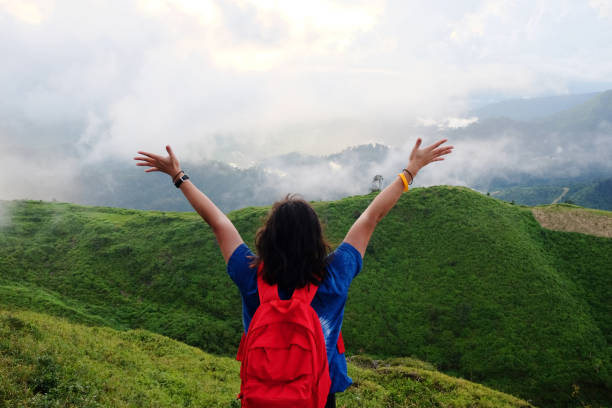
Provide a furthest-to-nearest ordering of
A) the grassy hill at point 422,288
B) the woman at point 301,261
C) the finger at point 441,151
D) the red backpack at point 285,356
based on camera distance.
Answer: the grassy hill at point 422,288, the finger at point 441,151, the woman at point 301,261, the red backpack at point 285,356

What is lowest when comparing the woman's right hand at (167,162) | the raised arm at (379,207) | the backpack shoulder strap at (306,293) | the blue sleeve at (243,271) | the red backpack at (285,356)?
the red backpack at (285,356)

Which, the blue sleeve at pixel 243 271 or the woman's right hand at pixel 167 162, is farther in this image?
the woman's right hand at pixel 167 162

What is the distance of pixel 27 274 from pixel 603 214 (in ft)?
236

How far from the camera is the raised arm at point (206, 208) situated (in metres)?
3.09

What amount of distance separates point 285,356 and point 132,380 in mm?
10273

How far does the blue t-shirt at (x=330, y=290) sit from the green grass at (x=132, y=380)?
6363 millimetres

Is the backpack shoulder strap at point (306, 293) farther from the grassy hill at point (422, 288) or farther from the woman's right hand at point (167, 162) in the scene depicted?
the grassy hill at point (422, 288)

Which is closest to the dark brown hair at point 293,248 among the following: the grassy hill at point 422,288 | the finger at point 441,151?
the finger at point 441,151

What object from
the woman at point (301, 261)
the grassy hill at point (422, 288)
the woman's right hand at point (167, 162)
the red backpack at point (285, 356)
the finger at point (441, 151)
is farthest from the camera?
Result: the grassy hill at point (422, 288)

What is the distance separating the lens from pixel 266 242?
8.91 feet

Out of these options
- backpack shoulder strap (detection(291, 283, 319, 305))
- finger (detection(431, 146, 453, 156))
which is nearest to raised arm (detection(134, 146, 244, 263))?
backpack shoulder strap (detection(291, 283, 319, 305))

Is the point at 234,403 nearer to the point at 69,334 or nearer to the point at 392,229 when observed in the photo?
the point at 69,334

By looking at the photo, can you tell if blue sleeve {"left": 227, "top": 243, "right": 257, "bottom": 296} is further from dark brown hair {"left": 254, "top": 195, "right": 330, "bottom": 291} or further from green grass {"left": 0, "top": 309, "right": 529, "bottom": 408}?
green grass {"left": 0, "top": 309, "right": 529, "bottom": 408}

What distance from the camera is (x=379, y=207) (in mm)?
3311
